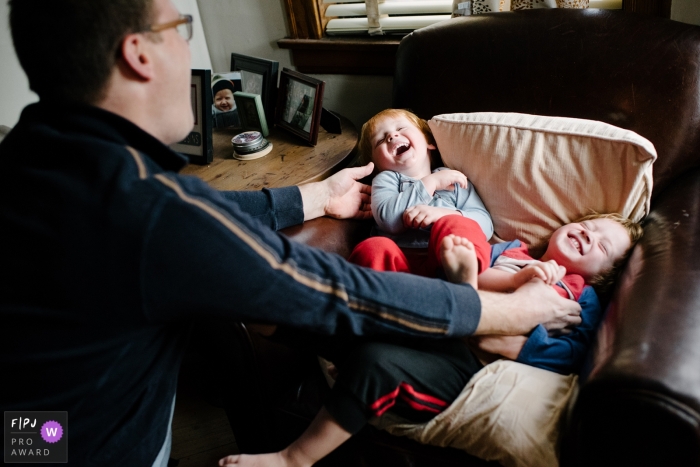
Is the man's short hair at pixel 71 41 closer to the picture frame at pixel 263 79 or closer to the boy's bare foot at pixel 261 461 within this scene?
the boy's bare foot at pixel 261 461

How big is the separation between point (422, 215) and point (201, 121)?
843mm

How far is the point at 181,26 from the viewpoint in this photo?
0.91 m

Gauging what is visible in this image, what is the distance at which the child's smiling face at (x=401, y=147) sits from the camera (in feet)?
4.92

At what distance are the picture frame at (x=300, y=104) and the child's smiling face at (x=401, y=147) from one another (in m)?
0.25

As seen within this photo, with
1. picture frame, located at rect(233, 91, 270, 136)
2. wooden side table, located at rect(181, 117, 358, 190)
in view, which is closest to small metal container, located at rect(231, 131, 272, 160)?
wooden side table, located at rect(181, 117, 358, 190)

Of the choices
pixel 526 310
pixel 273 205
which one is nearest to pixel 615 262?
pixel 526 310

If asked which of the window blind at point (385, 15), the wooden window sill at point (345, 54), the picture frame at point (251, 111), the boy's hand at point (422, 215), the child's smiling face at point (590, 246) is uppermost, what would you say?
the window blind at point (385, 15)

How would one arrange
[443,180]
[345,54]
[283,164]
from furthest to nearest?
1. [345,54]
2. [283,164]
3. [443,180]

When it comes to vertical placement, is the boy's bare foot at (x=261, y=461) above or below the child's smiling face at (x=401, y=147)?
below

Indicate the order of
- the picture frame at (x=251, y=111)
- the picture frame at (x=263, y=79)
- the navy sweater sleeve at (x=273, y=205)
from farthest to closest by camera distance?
the picture frame at (x=263, y=79), the picture frame at (x=251, y=111), the navy sweater sleeve at (x=273, y=205)

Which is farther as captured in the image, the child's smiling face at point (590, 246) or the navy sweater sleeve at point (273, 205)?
the navy sweater sleeve at point (273, 205)

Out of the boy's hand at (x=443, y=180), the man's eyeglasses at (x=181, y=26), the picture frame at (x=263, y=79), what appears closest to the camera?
the man's eyeglasses at (x=181, y=26)

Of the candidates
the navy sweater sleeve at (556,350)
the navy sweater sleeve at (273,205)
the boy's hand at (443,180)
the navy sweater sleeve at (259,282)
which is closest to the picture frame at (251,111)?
the navy sweater sleeve at (273,205)

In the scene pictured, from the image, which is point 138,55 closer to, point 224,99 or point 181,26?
point 181,26
